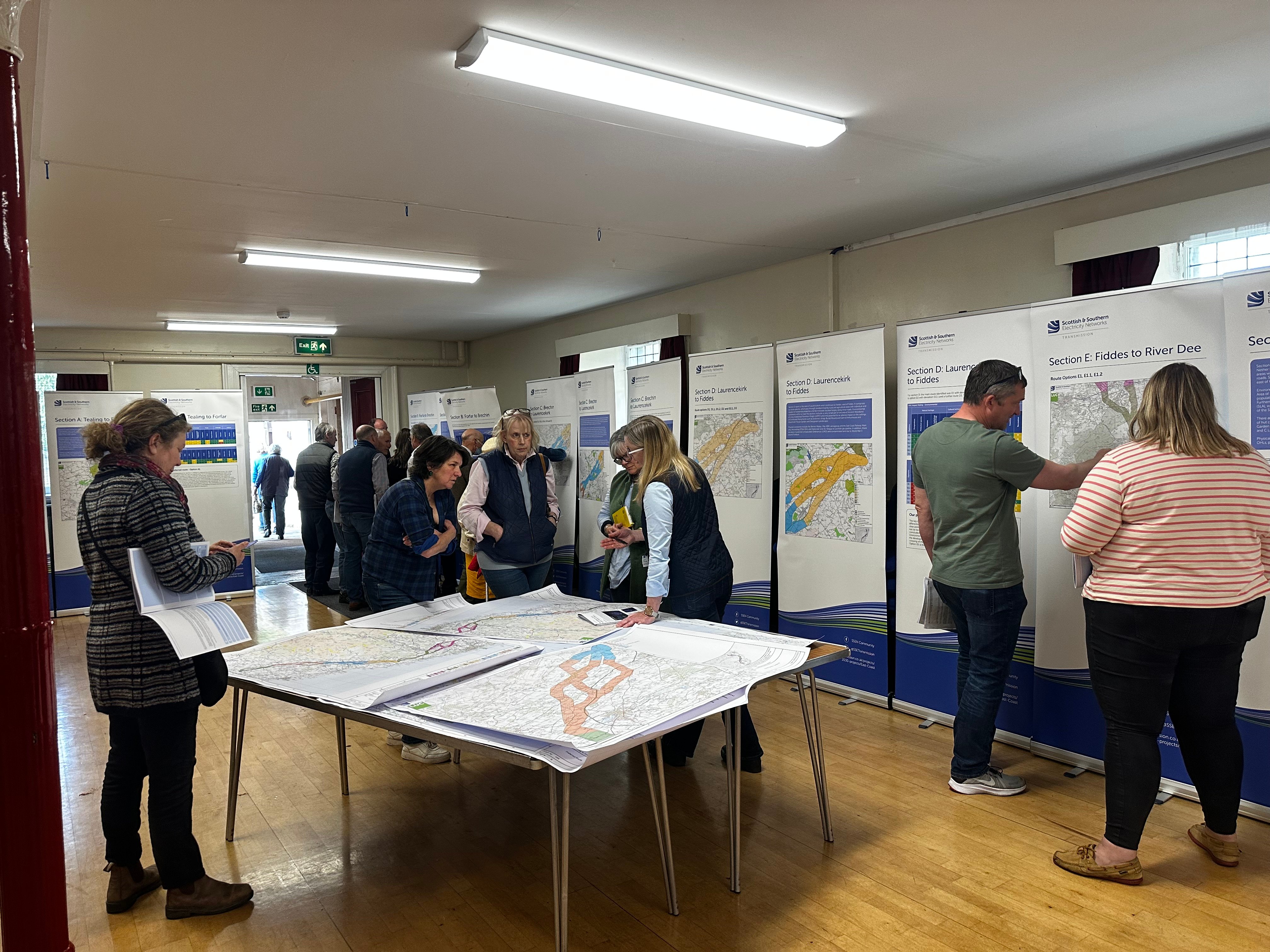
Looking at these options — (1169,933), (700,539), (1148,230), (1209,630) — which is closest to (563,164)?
(700,539)

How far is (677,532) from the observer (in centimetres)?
329

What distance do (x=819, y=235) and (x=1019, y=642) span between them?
2.87 m

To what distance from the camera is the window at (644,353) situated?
7488 millimetres

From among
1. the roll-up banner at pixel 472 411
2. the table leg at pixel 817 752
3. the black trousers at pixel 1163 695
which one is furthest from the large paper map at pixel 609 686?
the roll-up banner at pixel 472 411

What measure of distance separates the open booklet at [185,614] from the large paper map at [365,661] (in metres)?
0.20

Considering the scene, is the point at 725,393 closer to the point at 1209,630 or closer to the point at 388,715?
the point at 1209,630

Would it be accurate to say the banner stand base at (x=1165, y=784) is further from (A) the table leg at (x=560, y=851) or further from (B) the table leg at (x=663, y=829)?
(A) the table leg at (x=560, y=851)

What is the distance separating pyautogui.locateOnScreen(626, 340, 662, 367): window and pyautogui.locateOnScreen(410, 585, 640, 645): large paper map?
4.21m

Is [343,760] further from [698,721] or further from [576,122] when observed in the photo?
[576,122]

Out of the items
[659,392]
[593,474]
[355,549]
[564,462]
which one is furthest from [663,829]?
[355,549]

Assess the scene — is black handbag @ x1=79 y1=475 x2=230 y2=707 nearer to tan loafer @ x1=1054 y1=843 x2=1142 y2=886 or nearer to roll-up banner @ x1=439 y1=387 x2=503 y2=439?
tan loafer @ x1=1054 y1=843 x2=1142 y2=886

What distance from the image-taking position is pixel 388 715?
7.09ft

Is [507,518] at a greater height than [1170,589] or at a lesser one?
greater

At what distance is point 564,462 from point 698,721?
130 inches
